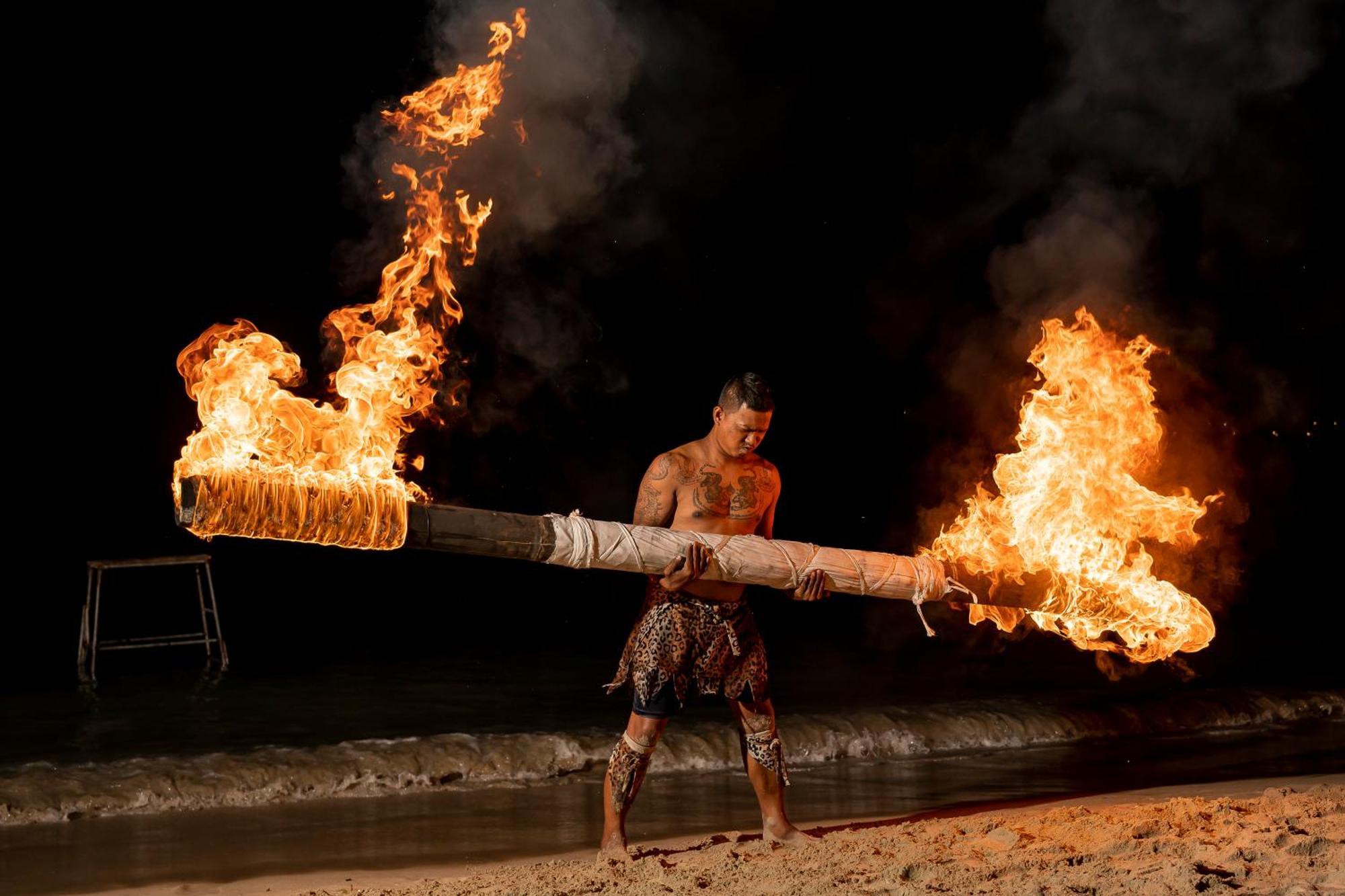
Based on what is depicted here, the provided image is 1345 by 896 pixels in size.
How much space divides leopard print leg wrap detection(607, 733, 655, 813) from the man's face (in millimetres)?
1310

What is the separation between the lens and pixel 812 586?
5.37 meters

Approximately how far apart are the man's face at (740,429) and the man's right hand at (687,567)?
55cm

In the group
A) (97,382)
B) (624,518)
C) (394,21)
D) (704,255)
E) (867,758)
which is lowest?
(867,758)

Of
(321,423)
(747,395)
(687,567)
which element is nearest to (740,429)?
(747,395)

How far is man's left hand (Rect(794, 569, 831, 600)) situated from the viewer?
5.36 meters

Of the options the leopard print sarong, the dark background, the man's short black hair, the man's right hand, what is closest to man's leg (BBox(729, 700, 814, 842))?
the leopard print sarong

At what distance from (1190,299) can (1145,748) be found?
7.92 meters

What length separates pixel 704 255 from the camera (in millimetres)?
17484

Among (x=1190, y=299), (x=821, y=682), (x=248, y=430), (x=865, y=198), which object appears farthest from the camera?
(x=865, y=198)

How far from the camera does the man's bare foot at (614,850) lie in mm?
5297

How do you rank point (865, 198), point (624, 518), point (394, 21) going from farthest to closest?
point (624, 518) → point (865, 198) → point (394, 21)

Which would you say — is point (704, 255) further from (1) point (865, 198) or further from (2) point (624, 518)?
(2) point (624, 518)

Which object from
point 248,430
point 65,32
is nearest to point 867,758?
point 248,430

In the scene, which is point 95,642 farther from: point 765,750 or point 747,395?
point 747,395
